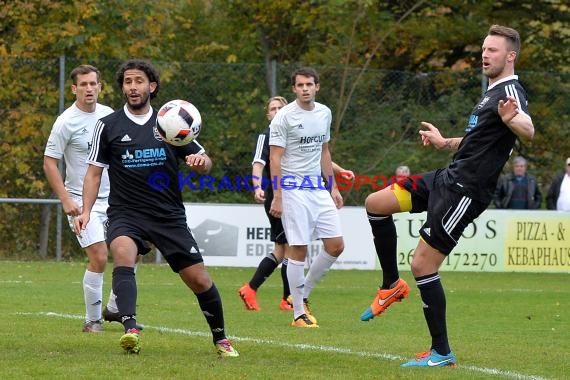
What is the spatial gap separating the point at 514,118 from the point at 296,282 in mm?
4209

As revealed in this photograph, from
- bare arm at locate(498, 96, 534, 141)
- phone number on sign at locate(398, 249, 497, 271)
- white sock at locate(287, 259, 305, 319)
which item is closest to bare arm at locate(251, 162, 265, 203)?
white sock at locate(287, 259, 305, 319)

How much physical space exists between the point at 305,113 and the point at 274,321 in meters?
1.96

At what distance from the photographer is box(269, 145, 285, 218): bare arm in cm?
1086

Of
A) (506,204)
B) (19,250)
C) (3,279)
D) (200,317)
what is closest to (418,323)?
(200,317)

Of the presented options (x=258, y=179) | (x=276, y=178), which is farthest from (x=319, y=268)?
(x=258, y=179)

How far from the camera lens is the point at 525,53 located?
24547 millimetres

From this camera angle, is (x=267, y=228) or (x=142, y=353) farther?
(x=267, y=228)

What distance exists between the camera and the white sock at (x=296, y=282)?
10.8 m

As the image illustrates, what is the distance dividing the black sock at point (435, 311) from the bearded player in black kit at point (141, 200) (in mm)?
1336

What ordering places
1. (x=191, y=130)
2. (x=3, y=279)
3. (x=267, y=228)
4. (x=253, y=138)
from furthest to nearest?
1. (x=253, y=138)
2. (x=267, y=228)
3. (x=3, y=279)
4. (x=191, y=130)

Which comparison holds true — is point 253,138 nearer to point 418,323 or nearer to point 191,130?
point 418,323

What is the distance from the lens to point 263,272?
12.8 meters

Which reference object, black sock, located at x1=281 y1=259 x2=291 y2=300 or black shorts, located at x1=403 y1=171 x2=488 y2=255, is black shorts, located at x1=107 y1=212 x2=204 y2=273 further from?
black sock, located at x1=281 y1=259 x2=291 y2=300

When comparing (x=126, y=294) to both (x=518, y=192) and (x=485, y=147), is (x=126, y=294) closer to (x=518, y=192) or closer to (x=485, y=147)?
(x=485, y=147)
